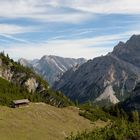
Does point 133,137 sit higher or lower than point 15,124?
lower

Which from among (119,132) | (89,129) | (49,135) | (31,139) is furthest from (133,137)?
(31,139)

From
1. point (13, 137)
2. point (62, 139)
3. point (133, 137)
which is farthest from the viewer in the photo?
point (133, 137)

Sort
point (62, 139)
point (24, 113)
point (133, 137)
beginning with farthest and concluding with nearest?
point (24, 113) < point (133, 137) < point (62, 139)

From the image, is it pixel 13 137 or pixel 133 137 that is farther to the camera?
pixel 133 137

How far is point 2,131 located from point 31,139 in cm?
1185

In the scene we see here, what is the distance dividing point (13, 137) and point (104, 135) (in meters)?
46.9

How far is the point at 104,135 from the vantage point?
17112 cm

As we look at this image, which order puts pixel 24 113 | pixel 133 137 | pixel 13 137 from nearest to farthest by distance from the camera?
pixel 13 137
pixel 133 137
pixel 24 113

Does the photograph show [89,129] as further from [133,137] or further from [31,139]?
[31,139]

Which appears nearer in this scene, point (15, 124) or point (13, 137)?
point (13, 137)

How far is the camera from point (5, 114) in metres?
178

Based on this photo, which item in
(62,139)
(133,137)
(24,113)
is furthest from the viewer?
(24,113)

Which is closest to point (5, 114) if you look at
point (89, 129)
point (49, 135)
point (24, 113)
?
point (24, 113)

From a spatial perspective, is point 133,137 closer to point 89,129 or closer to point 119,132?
point 119,132
